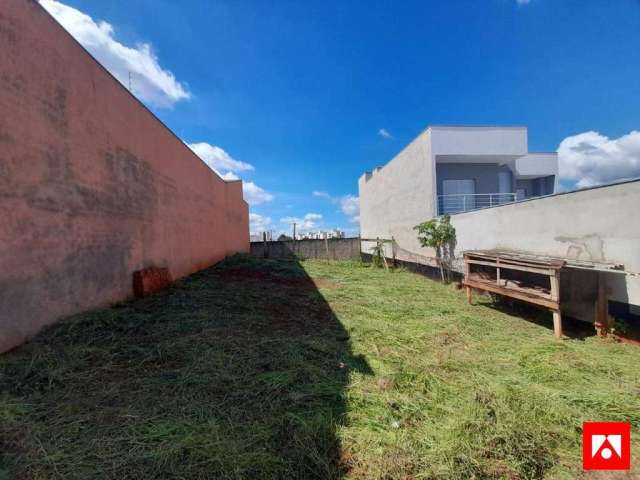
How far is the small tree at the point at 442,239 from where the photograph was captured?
7.61m

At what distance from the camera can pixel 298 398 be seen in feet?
7.16

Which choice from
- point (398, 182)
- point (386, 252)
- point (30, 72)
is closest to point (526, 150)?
point (398, 182)

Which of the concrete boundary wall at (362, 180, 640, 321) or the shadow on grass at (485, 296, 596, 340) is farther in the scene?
the shadow on grass at (485, 296, 596, 340)

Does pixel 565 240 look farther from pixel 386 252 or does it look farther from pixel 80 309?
pixel 386 252

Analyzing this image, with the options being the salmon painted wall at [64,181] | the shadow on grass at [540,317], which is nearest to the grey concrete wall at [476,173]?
the shadow on grass at [540,317]

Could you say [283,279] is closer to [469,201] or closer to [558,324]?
[558,324]

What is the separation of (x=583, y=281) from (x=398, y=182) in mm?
7937

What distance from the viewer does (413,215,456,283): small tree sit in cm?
761

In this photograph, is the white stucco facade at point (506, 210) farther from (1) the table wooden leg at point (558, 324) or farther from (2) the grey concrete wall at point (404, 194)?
(1) the table wooden leg at point (558, 324)

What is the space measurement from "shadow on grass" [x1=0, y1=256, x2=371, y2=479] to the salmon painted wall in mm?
474

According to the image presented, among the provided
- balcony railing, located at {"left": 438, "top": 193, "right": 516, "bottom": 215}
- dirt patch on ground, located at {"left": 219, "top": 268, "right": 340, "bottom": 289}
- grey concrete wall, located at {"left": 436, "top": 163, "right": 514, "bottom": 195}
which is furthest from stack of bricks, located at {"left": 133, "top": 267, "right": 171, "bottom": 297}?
grey concrete wall, located at {"left": 436, "top": 163, "right": 514, "bottom": 195}

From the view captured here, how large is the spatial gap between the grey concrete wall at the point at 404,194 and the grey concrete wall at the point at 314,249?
99cm

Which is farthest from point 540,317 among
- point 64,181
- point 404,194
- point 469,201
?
point 64,181

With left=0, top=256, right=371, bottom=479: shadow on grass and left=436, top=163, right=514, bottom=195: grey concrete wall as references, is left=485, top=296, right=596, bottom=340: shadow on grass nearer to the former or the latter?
left=0, top=256, right=371, bottom=479: shadow on grass
